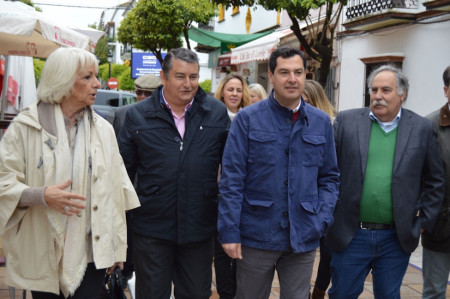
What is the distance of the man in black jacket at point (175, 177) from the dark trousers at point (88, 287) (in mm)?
607

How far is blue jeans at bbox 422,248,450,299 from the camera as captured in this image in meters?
4.27

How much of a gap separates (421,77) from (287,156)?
10548mm

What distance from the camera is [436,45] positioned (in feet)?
42.1

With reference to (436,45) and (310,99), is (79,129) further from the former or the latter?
(436,45)

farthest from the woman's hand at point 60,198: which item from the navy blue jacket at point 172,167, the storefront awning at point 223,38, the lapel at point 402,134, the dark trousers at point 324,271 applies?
the storefront awning at point 223,38

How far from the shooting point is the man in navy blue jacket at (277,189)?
11.6 feet

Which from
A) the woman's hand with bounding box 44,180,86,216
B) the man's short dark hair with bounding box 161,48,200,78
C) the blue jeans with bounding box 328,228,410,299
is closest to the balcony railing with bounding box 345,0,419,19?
the blue jeans with bounding box 328,228,410,299

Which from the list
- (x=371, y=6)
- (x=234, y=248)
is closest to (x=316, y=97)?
(x=234, y=248)

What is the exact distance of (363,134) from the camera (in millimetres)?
4172

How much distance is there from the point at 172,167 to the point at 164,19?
20.3 meters

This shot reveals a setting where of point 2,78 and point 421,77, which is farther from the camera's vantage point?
point 421,77

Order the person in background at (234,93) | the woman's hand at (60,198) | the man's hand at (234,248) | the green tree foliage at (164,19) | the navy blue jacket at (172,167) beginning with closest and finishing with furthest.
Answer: the woman's hand at (60,198) < the man's hand at (234,248) < the navy blue jacket at (172,167) < the person in background at (234,93) < the green tree foliage at (164,19)

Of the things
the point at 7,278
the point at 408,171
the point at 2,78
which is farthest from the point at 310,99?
the point at 2,78

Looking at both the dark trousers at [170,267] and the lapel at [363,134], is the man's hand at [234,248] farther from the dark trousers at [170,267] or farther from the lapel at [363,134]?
the lapel at [363,134]
